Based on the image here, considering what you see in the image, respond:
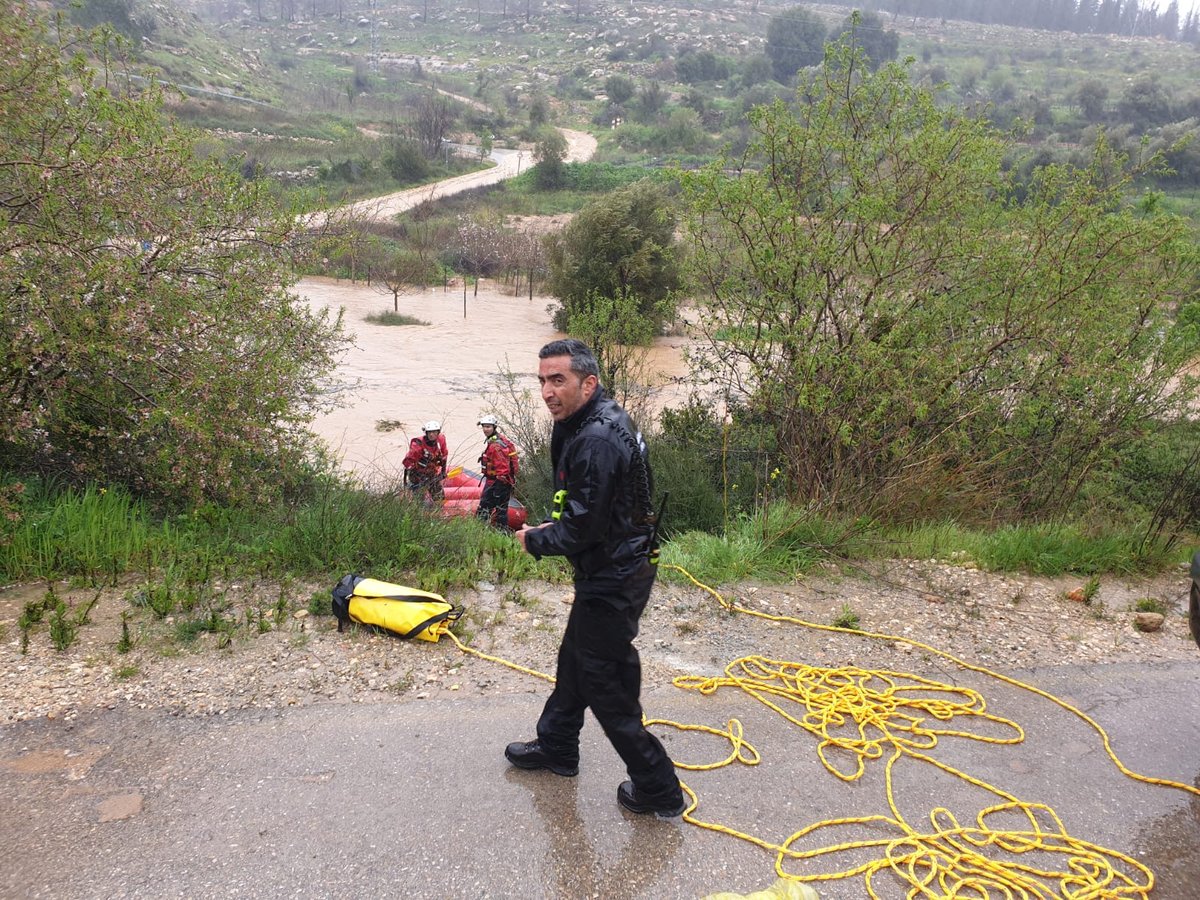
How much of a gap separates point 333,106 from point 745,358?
80975mm

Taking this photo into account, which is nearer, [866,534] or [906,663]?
[906,663]

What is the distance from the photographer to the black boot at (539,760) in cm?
351

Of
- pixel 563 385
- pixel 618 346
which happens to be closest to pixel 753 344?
pixel 618 346

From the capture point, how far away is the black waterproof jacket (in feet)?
10.1

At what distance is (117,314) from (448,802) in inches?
154

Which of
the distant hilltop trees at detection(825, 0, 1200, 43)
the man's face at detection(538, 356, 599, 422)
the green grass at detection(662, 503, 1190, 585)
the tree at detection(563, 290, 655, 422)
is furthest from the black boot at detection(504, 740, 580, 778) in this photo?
the distant hilltop trees at detection(825, 0, 1200, 43)

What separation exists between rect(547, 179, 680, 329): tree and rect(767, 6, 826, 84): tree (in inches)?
3015

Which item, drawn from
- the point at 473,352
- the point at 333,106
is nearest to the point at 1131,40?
the point at 333,106

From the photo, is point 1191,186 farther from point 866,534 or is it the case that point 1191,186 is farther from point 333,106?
point 333,106

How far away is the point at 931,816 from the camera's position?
11.3 feet

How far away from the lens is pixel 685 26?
412 feet

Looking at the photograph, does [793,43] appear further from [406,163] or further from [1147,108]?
[406,163]

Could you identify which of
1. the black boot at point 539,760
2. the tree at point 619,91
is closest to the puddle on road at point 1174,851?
the black boot at point 539,760

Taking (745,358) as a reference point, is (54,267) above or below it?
above
